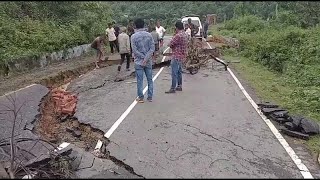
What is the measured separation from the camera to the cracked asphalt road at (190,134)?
527 cm

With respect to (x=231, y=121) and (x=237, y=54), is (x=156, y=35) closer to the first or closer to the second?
(x=237, y=54)

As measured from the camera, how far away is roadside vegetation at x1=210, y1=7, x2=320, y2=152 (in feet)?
30.8

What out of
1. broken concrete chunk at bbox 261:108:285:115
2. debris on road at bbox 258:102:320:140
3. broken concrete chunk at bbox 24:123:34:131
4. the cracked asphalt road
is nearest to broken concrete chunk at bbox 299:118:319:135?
debris on road at bbox 258:102:320:140

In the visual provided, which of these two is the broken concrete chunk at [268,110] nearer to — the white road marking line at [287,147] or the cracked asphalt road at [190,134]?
the white road marking line at [287,147]

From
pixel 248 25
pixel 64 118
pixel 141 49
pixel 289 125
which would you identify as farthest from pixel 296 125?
pixel 248 25

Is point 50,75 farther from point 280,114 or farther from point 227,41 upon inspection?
point 227,41

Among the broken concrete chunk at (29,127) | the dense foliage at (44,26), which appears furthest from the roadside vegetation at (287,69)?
the dense foliage at (44,26)

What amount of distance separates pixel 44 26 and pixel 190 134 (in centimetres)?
1430

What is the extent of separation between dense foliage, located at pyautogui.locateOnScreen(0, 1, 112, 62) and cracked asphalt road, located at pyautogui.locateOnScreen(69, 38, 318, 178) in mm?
5177

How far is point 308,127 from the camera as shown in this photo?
7047 mm

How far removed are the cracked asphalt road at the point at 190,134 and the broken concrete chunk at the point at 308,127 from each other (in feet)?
2.11

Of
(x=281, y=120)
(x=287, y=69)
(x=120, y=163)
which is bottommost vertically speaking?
(x=287, y=69)

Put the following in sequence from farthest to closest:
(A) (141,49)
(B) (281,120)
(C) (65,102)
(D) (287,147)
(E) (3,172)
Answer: (C) (65,102), (A) (141,49), (B) (281,120), (D) (287,147), (E) (3,172)

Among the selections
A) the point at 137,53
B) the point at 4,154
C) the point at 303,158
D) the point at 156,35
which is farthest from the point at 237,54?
the point at 4,154
